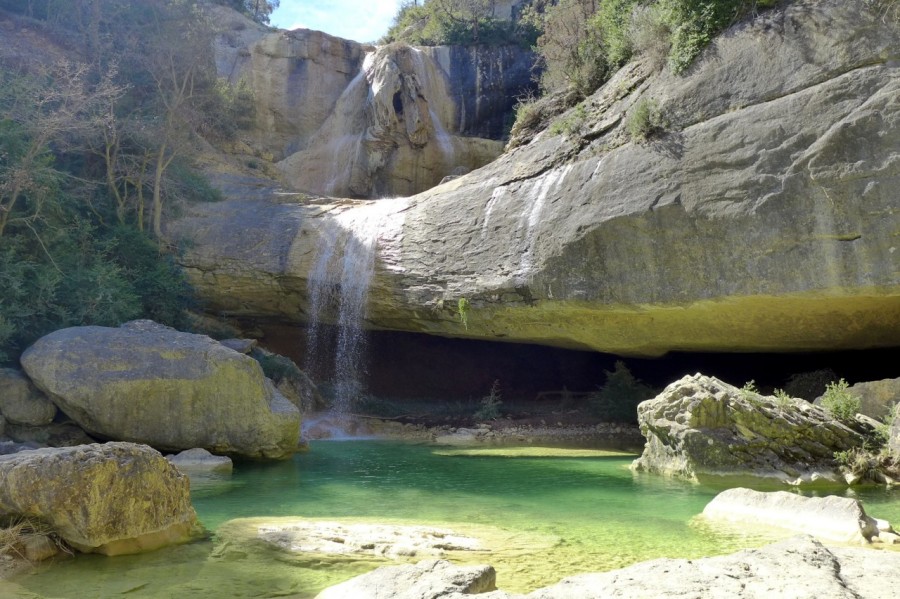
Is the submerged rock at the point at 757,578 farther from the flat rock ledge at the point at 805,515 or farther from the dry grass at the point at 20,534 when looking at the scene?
the dry grass at the point at 20,534

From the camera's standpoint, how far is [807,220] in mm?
10508

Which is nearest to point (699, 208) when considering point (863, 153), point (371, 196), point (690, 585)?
point (863, 153)

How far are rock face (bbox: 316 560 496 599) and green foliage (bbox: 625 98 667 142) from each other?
31.3 feet

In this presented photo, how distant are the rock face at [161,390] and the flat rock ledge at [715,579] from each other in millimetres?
7880

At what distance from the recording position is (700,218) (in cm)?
1145

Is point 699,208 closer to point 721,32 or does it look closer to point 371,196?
point 721,32

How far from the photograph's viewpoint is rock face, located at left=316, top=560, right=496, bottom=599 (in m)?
3.85

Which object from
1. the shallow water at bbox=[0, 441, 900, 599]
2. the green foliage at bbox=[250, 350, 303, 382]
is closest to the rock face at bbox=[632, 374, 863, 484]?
the shallow water at bbox=[0, 441, 900, 599]

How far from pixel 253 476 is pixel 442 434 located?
6.05 metres

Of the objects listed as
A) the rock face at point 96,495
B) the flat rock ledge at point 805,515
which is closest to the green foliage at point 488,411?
the flat rock ledge at point 805,515

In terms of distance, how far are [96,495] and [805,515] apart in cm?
552

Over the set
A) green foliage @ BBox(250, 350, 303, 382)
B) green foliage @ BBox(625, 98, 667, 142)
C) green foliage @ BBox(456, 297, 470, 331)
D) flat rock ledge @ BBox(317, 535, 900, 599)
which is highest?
green foliage @ BBox(625, 98, 667, 142)

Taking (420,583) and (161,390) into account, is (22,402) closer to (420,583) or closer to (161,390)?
(161,390)

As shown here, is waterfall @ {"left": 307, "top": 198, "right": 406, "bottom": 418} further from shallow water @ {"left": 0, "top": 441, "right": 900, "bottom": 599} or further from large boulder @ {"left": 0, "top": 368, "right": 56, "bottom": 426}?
large boulder @ {"left": 0, "top": 368, "right": 56, "bottom": 426}
